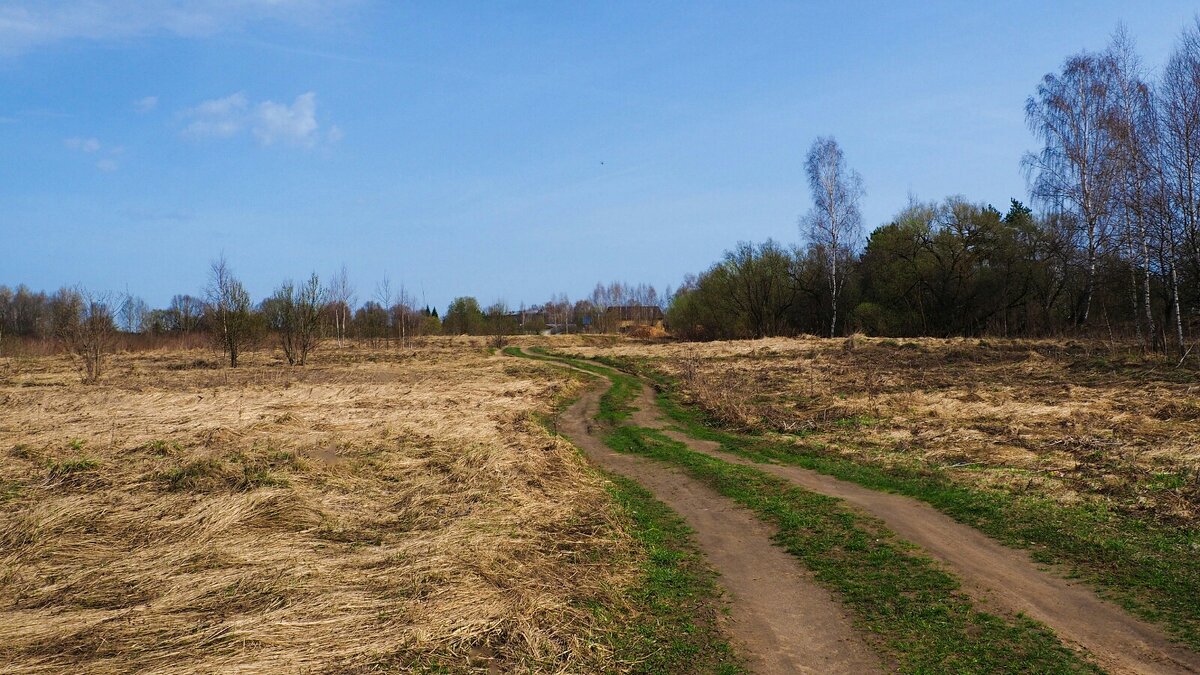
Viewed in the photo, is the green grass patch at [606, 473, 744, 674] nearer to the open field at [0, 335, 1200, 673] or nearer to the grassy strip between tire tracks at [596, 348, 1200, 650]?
the open field at [0, 335, 1200, 673]

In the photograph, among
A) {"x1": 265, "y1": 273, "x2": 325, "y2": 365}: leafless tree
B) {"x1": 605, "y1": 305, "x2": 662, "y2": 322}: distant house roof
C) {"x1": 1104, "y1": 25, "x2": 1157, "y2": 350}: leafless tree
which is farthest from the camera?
{"x1": 605, "y1": 305, "x2": 662, "y2": 322}: distant house roof

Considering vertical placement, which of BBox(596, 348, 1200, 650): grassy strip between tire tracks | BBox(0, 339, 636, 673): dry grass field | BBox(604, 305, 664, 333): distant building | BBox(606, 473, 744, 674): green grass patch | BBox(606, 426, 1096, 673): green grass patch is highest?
BBox(604, 305, 664, 333): distant building

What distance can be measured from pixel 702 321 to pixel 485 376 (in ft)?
119

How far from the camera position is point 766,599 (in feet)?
22.2

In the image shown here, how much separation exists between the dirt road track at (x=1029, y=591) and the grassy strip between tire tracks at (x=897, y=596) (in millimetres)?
228

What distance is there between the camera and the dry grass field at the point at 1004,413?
1018 cm

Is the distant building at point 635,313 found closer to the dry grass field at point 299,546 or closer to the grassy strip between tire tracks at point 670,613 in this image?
the dry grass field at point 299,546

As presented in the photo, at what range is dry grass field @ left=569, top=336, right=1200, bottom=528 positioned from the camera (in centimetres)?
1018

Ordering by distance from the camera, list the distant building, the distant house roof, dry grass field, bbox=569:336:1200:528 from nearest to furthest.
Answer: dry grass field, bbox=569:336:1200:528 < the distant building < the distant house roof

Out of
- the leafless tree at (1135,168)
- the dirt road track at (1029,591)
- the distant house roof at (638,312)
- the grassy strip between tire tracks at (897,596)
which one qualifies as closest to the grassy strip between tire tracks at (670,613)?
the grassy strip between tire tracks at (897,596)

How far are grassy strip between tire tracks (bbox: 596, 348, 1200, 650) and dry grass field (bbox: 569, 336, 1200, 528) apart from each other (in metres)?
0.43

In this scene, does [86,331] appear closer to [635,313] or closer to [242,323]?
[242,323]

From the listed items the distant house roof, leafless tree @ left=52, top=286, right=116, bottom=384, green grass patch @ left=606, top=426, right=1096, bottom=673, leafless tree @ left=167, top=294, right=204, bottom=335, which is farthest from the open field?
the distant house roof

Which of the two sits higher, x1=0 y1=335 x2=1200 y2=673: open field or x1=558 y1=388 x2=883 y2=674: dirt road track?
x1=0 y1=335 x2=1200 y2=673: open field
